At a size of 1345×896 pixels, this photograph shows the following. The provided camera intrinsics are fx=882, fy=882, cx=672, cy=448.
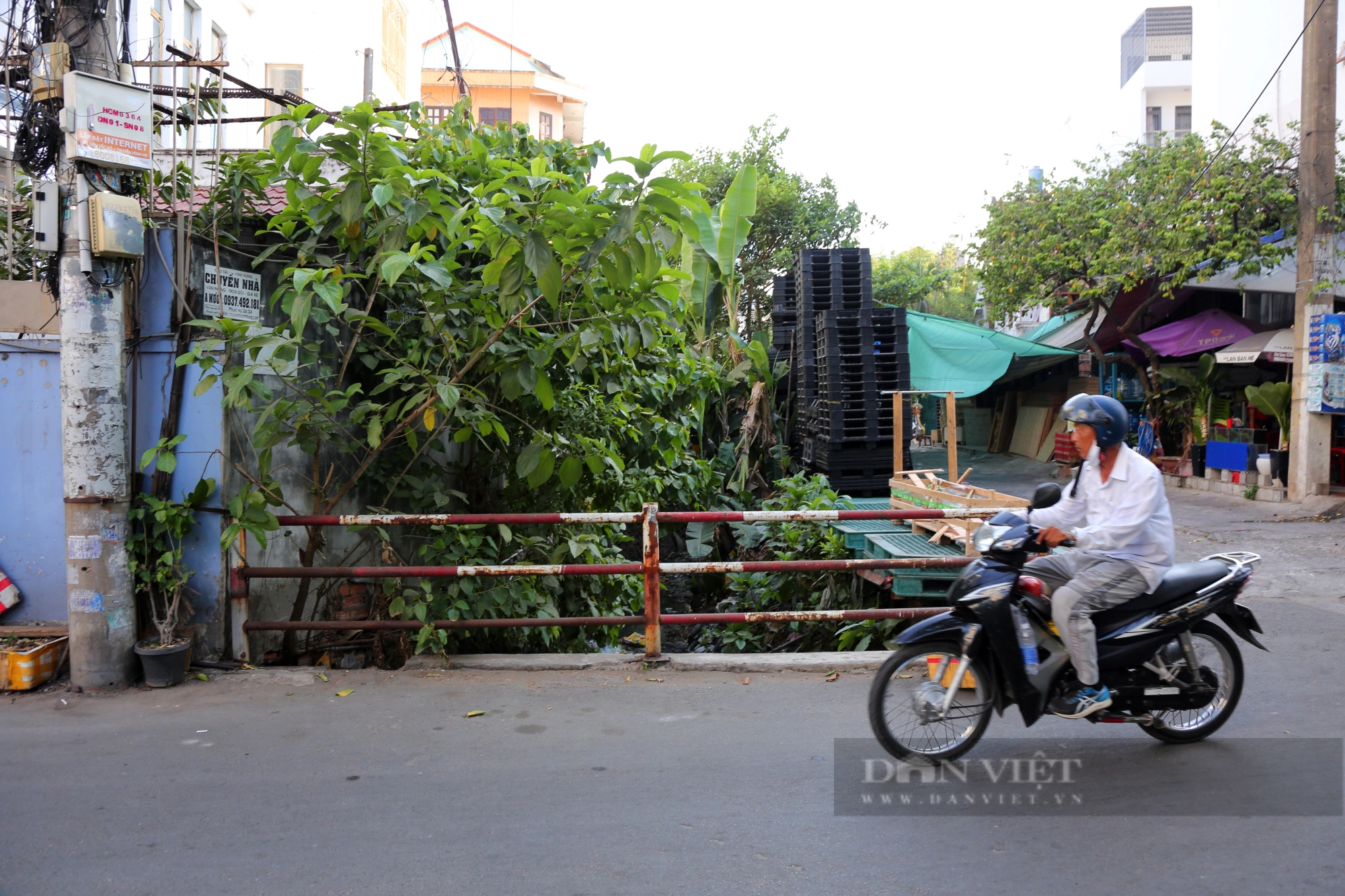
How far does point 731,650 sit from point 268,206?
5.08m

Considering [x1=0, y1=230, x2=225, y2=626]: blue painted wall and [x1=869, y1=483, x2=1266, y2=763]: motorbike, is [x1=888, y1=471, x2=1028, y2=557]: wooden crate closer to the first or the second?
[x1=869, y1=483, x2=1266, y2=763]: motorbike

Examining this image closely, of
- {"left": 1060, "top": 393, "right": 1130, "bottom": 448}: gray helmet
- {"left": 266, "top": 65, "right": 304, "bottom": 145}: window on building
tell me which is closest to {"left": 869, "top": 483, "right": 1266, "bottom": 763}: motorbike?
{"left": 1060, "top": 393, "right": 1130, "bottom": 448}: gray helmet

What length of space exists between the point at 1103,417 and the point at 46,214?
560 cm

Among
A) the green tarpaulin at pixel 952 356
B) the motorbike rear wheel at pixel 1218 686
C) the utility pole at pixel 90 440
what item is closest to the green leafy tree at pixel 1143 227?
the green tarpaulin at pixel 952 356

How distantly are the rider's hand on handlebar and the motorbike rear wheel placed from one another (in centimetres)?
80

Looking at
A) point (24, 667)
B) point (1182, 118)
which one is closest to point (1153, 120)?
point (1182, 118)

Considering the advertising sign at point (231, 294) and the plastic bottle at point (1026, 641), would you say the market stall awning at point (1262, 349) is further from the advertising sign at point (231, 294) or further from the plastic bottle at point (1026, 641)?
the advertising sign at point (231, 294)

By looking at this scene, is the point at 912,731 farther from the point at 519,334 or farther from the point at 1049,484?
the point at 519,334

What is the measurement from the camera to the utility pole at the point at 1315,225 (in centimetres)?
1195

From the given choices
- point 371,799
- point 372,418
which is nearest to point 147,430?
point 372,418

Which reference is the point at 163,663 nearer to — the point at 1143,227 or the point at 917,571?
the point at 917,571

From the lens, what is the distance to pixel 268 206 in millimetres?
6035

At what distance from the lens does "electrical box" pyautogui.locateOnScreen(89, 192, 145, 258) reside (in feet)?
15.9

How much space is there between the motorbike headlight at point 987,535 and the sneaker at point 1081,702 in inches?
29.0
